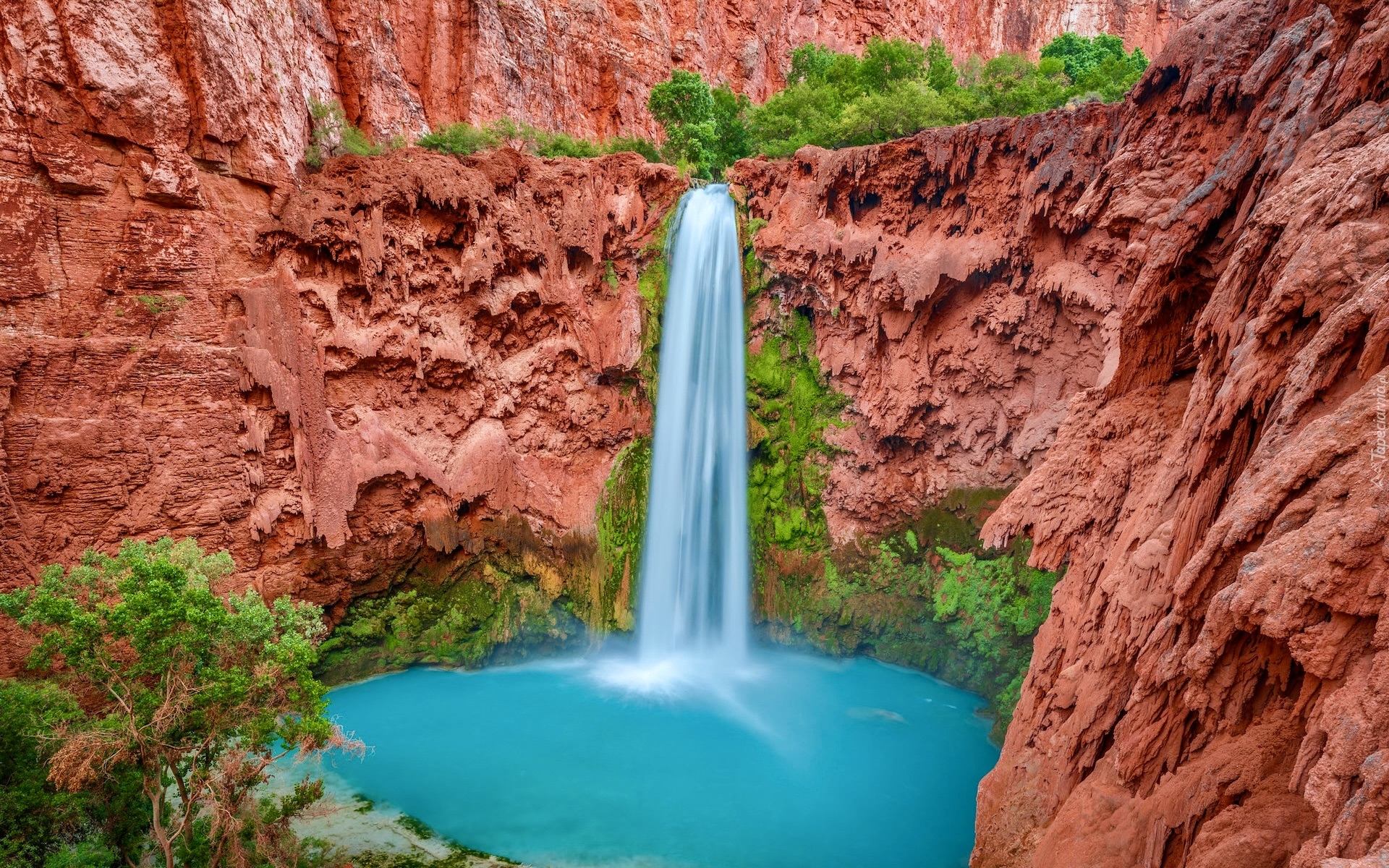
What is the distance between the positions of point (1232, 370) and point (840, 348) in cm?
1196

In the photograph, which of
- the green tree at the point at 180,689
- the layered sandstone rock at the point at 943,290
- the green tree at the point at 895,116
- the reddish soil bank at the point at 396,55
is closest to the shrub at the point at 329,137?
the reddish soil bank at the point at 396,55

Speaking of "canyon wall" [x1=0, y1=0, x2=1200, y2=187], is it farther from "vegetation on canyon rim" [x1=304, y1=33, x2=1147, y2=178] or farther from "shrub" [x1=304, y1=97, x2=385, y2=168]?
"vegetation on canyon rim" [x1=304, y1=33, x2=1147, y2=178]

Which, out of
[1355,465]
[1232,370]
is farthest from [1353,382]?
[1232,370]

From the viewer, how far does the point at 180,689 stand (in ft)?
24.0

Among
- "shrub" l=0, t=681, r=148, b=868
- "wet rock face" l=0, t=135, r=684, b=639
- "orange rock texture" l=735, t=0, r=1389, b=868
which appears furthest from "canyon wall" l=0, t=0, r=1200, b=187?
"orange rock texture" l=735, t=0, r=1389, b=868

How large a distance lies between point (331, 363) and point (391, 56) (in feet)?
36.3

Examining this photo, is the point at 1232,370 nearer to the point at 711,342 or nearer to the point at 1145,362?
the point at 1145,362

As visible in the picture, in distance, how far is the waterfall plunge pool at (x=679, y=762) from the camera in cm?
1026

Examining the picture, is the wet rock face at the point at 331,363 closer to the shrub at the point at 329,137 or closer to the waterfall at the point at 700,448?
the waterfall at the point at 700,448

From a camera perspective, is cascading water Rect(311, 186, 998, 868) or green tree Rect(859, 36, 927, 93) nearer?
cascading water Rect(311, 186, 998, 868)

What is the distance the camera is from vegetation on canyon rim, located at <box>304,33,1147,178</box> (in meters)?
18.4

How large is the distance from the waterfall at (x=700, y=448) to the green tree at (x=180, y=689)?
10102 millimetres

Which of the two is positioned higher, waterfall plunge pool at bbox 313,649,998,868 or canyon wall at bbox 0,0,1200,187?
canyon wall at bbox 0,0,1200,187

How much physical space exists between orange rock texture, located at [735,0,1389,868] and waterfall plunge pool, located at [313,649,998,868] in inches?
151
